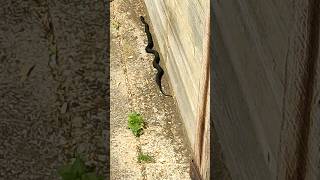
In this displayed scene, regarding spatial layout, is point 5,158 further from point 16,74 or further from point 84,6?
point 84,6

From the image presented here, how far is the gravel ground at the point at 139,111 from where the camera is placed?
608 cm

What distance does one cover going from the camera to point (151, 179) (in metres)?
5.96

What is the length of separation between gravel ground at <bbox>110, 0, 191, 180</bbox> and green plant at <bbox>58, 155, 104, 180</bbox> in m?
0.21

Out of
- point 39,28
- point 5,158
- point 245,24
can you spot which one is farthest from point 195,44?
point 39,28

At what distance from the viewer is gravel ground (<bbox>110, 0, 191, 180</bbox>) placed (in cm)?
608

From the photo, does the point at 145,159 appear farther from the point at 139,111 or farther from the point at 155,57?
the point at 155,57

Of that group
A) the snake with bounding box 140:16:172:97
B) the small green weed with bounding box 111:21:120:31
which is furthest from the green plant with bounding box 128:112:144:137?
the small green weed with bounding box 111:21:120:31

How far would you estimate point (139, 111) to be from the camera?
6.67m

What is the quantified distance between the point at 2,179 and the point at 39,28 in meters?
2.11

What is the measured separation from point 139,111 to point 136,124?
0.23 m

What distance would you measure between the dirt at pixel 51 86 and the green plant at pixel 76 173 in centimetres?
11

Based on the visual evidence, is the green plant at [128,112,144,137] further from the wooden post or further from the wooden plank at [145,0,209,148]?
the wooden post

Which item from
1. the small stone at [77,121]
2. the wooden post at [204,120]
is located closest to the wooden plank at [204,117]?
the wooden post at [204,120]

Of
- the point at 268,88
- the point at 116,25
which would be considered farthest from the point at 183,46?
the point at 268,88
